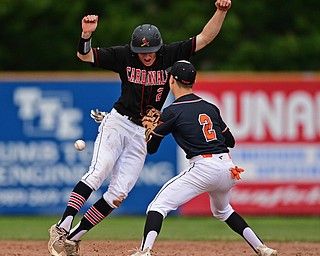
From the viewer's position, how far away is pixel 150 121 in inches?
324

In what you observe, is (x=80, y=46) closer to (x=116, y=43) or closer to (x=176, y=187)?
(x=176, y=187)

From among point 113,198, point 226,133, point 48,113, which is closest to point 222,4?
point 226,133

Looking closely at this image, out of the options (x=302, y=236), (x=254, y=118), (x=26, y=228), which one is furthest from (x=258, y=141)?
(x=26, y=228)

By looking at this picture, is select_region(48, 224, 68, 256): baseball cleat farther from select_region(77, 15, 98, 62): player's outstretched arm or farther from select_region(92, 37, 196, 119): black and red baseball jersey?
select_region(77, 15, 98, 62): player's outstretched arm

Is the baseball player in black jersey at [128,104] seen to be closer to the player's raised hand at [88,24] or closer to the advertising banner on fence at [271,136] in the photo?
the player's raised hand at [88,24]

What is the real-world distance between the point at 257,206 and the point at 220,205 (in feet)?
22.0

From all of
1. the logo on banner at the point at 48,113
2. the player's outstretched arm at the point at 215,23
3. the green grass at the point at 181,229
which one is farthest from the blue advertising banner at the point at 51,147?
the player's outstretched arm at the point at 215,23

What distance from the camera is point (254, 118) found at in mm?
14586

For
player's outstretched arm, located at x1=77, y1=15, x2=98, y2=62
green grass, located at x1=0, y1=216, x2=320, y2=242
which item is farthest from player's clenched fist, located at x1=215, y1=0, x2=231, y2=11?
green grass, located at x1=0, y1=216, x2=320, y2=242

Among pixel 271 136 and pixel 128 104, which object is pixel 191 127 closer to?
pixel 128 104

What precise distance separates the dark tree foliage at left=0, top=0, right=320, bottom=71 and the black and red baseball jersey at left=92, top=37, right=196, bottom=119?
1161 centimetres

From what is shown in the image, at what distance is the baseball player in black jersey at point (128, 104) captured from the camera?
8312 millimetres

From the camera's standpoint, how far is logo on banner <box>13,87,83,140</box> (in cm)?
1447

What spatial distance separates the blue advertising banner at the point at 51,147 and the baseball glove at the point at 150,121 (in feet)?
20.0
